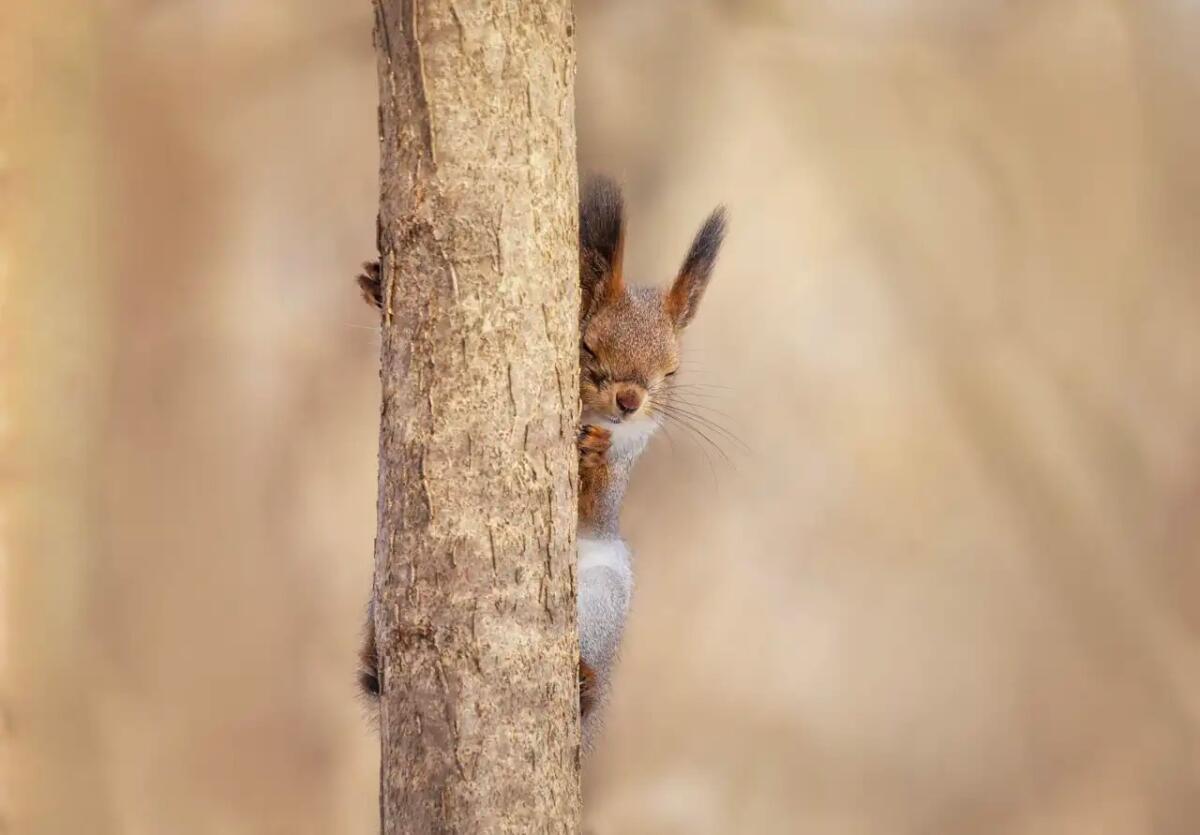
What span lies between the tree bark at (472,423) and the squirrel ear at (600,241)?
0.82 feet

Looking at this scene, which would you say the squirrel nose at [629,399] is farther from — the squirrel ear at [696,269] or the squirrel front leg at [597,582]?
the squirrel ear at [696,269]

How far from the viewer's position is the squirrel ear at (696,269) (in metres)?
1.46

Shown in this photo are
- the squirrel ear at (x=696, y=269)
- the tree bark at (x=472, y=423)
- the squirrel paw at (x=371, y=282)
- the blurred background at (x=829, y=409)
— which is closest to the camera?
the tree bark at (x=472, y=423)

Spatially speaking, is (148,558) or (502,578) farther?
(148,558)

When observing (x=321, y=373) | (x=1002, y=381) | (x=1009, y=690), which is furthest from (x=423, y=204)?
(x=1009, y=690)

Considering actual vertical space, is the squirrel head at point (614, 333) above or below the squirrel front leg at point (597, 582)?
above

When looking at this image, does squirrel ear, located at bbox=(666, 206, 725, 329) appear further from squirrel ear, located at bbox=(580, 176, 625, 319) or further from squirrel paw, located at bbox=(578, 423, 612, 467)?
squirrel paw, located at bbox=(578, 423, 612, 467)

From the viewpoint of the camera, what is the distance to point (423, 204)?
1065 mm

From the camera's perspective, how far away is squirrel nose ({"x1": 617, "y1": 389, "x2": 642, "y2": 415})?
4.30ft

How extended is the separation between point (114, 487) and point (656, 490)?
0.74m

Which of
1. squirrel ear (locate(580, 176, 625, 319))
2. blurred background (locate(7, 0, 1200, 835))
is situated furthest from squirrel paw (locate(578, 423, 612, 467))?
blurred background (locate(7, 0, 1200, 835))

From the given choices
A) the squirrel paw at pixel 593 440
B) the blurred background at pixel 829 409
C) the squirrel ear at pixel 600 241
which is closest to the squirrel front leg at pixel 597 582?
the squirrel paw at pixel 593 440

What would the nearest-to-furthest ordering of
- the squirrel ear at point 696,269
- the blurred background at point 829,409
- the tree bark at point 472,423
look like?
the tree bark at point 472,423 < the squirrel ear at point 696,269 < the blurred background at point 829,409

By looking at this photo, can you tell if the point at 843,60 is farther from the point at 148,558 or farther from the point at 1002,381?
the point at 148,558
